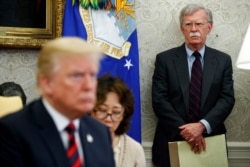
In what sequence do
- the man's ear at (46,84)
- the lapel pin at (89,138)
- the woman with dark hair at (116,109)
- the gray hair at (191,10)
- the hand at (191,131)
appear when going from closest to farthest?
the man's ear at (46,84) → the lapel pin at (89,138) → the woman with dark hair at (116,109) → the hand at (191,131) → the gray hair at (191,10)

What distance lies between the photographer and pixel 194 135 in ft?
11.2

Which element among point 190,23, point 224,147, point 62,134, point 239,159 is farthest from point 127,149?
point 239,159

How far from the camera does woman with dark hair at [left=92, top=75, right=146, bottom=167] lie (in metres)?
2.20

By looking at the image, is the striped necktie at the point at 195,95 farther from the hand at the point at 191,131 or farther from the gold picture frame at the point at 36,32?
the gold picture frame at the point at 36,32

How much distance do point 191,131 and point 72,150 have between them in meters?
2.28

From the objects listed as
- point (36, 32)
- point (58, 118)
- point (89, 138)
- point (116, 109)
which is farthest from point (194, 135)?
point (58, 118)

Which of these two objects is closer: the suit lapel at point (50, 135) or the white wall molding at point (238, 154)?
the suit lapel at point (50, 135)

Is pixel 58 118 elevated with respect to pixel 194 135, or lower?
elevated

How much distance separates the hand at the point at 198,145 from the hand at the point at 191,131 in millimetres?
28

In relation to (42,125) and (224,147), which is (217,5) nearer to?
(224,147)

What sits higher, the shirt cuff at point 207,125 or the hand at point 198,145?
the shirt cuff at point 207,125

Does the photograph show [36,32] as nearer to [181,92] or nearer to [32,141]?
[181,92]

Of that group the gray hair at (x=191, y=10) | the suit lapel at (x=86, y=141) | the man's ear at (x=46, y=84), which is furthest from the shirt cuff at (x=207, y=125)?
the man's ear at (x=46, y=84)

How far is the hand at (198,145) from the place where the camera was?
342 cm
